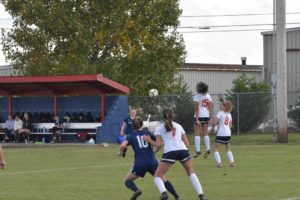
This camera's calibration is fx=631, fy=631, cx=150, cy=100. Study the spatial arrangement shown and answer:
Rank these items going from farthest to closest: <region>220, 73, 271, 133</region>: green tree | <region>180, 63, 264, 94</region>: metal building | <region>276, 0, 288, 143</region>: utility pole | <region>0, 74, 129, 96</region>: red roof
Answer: <region>180, 63, 264, 94</region>: metal building → <region>220, 73, 271, 133</region>: green tree → <region>0, 74, 129, 96</region>: red roof → <region>276, 0, 288, 143</region>: utility pole

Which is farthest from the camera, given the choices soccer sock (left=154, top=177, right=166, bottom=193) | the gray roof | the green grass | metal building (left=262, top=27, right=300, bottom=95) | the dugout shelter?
the gray roof

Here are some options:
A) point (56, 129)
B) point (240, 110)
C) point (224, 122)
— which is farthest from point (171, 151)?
point (240, 110)

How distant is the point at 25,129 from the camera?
3231cm

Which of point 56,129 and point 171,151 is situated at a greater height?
point 171,151

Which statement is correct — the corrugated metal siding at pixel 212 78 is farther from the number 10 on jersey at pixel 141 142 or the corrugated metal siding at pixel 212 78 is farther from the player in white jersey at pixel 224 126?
the number 10 on jersey at pixel 141 142

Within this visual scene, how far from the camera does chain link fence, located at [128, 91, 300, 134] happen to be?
3634 centimetres

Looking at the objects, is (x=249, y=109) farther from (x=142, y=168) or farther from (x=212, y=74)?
(x=142, y=168)

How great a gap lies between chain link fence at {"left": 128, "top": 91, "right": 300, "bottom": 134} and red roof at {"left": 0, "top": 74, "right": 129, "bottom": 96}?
5222 millimetres

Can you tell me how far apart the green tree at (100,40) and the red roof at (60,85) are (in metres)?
4.37

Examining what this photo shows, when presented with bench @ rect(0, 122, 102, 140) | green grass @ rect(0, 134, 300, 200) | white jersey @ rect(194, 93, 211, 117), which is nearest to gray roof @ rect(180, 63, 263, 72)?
bench @ rect(0, 122, 102, 140)

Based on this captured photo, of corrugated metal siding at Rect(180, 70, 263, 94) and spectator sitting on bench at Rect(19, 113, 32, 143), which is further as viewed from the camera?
corrugated metal siding at Rect(180, 70, 263, 94)

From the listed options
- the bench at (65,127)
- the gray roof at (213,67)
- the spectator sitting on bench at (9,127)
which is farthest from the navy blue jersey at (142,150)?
the gray roof at (213,67)

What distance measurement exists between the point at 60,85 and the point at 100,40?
276 inches

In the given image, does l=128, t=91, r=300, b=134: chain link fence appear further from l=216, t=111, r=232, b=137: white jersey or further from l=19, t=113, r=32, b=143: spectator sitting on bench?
l=216, t=111, r=232, b=137: white jersey
